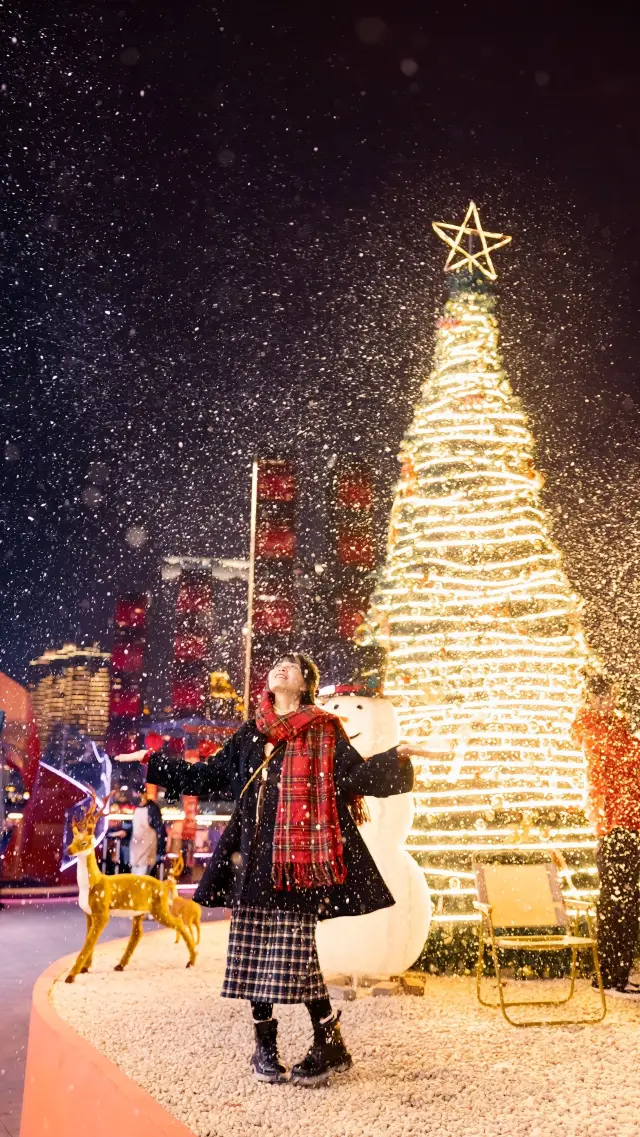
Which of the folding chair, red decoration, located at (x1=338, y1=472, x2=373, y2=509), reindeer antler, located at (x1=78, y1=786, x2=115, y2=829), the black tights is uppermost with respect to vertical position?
red decoration, located at (x1=338, y1=472, x2=373, y2=509)

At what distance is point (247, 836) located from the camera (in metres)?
3.75

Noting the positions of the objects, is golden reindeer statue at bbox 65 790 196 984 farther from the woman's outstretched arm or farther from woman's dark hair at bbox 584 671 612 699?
woman's dark hair at bbox 584 671 612 699

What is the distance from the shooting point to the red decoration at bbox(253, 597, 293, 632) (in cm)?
1064

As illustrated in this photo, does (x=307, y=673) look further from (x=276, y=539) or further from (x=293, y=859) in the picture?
(x=276, y=539)

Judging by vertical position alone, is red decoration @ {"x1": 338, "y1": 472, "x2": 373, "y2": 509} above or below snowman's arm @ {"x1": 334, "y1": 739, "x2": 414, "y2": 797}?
above

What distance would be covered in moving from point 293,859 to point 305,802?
0.81 ft

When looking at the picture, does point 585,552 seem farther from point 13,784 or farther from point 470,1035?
point 13,784

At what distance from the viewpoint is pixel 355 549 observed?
10.8 meters

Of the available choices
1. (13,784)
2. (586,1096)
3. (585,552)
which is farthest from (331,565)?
(13,784)

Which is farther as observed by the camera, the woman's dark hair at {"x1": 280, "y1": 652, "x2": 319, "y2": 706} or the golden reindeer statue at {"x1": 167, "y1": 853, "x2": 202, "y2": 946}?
the golden reindeer statue at {"x1": 167, "y1": 853, "x2": 202, "y2": 946}

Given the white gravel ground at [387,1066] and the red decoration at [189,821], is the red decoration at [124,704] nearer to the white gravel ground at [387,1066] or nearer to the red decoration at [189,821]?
the red decoration at [189,821]

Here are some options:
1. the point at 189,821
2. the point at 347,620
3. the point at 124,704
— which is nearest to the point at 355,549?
the point at 347,620

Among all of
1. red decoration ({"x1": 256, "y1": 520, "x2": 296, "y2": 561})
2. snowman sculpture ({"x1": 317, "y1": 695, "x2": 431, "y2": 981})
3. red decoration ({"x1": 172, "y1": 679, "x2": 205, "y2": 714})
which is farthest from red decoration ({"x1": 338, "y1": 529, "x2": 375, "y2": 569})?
red decoration ({"x1": 172, "y1": 679, "x2": 205, "y2": 714})

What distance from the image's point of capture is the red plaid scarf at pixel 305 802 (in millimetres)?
3584
